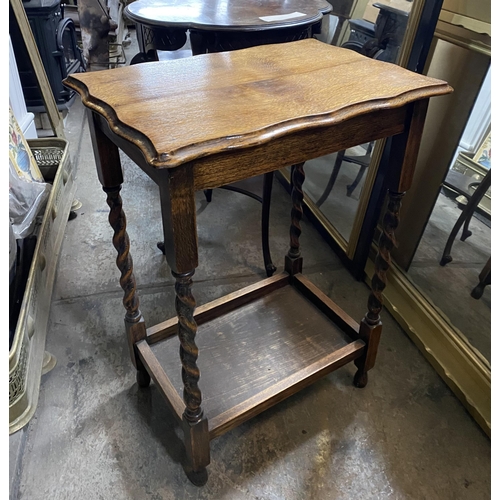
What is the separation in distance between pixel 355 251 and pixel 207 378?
0.89 meters

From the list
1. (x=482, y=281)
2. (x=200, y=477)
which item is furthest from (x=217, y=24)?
(x=200, y=477)

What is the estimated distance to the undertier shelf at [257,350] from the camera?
114 cm

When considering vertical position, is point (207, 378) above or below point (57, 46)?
below

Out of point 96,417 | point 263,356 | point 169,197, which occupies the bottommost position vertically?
point 96,417

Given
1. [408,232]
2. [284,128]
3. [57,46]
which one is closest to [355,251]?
[408,232]

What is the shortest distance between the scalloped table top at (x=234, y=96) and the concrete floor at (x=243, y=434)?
91 centimetres

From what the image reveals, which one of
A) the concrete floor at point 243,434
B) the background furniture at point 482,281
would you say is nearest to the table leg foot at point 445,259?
the background furniture at point 482,281

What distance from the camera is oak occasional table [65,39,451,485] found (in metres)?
0.72

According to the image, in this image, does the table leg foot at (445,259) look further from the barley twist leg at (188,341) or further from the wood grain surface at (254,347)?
the barley twist leg at (188,341)

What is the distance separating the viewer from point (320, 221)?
6.70 ft

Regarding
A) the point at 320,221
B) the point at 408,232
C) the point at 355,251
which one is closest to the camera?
the point at 408,232

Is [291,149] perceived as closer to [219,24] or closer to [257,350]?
[257,350]

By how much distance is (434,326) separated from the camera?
1485 mm

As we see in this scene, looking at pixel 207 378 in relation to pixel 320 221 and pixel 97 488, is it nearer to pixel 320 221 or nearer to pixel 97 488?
pixel 97 488
